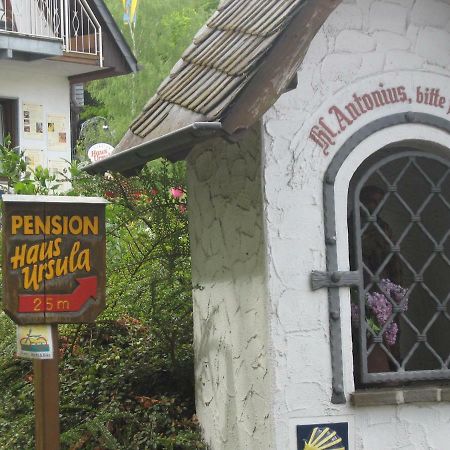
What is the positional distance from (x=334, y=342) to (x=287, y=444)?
0.60 metres

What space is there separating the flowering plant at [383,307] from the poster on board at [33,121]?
1533 centimetres

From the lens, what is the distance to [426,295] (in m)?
7.96

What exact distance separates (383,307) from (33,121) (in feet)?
A: 51.6

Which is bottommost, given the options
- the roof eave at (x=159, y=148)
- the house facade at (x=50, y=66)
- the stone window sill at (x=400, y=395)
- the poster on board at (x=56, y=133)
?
the stone window sill at (x=400, y=395)

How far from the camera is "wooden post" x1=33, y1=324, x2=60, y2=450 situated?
6234mm

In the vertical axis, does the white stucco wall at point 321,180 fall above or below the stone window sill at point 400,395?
above

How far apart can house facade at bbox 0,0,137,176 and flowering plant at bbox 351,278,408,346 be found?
14455mm

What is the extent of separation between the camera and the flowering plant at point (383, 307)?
705 centimetres

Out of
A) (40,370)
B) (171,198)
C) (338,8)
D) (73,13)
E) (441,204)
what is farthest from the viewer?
(73,13)

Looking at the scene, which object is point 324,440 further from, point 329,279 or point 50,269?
point 50,269

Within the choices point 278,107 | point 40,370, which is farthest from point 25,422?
point 278,107

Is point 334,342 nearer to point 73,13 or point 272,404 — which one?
point 272,404

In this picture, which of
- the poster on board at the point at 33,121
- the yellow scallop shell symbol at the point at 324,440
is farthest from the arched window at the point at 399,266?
the poster on board at the point at 33,121

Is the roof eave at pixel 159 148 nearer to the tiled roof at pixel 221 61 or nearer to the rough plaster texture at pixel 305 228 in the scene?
the tiled roof at pixel 221 61
